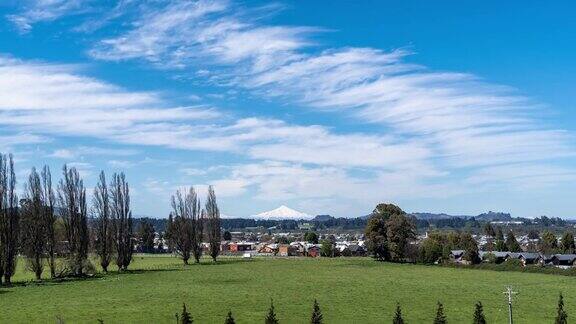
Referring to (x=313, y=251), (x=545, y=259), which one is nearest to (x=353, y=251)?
(x=313, y=251)

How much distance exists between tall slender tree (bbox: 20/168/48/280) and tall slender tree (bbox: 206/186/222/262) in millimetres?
41904

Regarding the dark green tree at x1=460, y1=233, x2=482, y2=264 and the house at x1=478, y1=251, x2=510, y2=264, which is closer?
the dark green tree at x1=460, y1=233, x2=482, y2=264

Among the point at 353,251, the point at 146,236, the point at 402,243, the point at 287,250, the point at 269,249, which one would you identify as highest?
the point at 146,236

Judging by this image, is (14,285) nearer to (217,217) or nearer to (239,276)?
(239,276)

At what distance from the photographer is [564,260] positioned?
109938 mm

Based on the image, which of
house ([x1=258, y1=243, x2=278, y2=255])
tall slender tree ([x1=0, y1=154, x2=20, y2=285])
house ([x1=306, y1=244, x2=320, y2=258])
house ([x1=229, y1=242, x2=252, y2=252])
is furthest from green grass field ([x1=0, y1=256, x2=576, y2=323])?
house ([x1=229, y1=242, x2=252, y2=252])

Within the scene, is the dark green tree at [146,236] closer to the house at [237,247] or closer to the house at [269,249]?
the house at [237,247]

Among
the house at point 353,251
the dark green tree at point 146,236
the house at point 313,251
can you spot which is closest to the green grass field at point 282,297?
the house at point 353,251

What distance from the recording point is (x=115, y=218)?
96.6 meters

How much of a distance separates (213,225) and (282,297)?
219 ft

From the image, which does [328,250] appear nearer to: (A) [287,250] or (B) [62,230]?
(A) [287,250]

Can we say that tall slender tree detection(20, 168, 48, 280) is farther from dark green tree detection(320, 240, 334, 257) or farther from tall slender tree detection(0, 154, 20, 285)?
dark green tree detection(320, 240, 334, 257)

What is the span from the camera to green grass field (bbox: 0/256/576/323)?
1704 inches

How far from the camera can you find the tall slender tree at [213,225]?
11812cm
